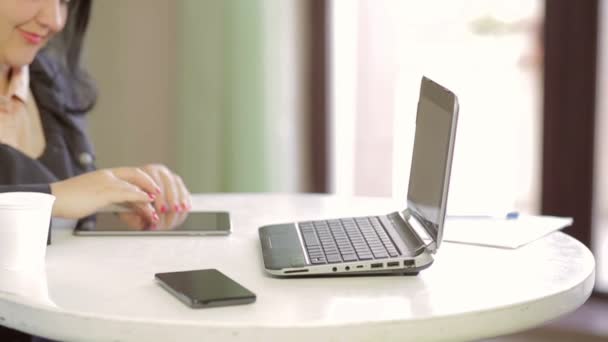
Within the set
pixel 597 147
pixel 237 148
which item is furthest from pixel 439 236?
pixel 237 148

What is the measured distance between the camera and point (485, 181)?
2.64 meters

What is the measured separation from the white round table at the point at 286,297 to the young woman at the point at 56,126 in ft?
0.32

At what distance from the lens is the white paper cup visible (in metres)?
1.13

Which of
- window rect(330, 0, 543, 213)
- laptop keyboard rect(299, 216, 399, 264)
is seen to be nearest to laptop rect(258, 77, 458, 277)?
laptop keyboard rect(299, 216, 399, 264)

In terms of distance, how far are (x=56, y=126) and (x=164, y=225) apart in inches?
18.9

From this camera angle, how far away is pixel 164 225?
56.7 inches

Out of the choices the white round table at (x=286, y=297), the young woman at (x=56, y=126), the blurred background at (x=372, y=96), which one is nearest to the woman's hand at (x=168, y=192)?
the young woman at (x=56, y=126)

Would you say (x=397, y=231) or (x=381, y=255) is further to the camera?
(x=397, y=231)

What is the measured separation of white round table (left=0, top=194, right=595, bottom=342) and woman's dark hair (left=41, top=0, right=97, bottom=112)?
2.01 ft

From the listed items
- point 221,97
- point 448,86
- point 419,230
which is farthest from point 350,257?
point 221,97

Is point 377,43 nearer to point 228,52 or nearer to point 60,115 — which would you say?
point 228,52

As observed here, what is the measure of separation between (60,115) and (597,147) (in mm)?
1441

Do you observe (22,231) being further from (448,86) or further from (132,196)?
(448,86)

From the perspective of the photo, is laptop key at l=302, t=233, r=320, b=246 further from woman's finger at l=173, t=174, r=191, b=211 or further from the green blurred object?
the green blurred object
